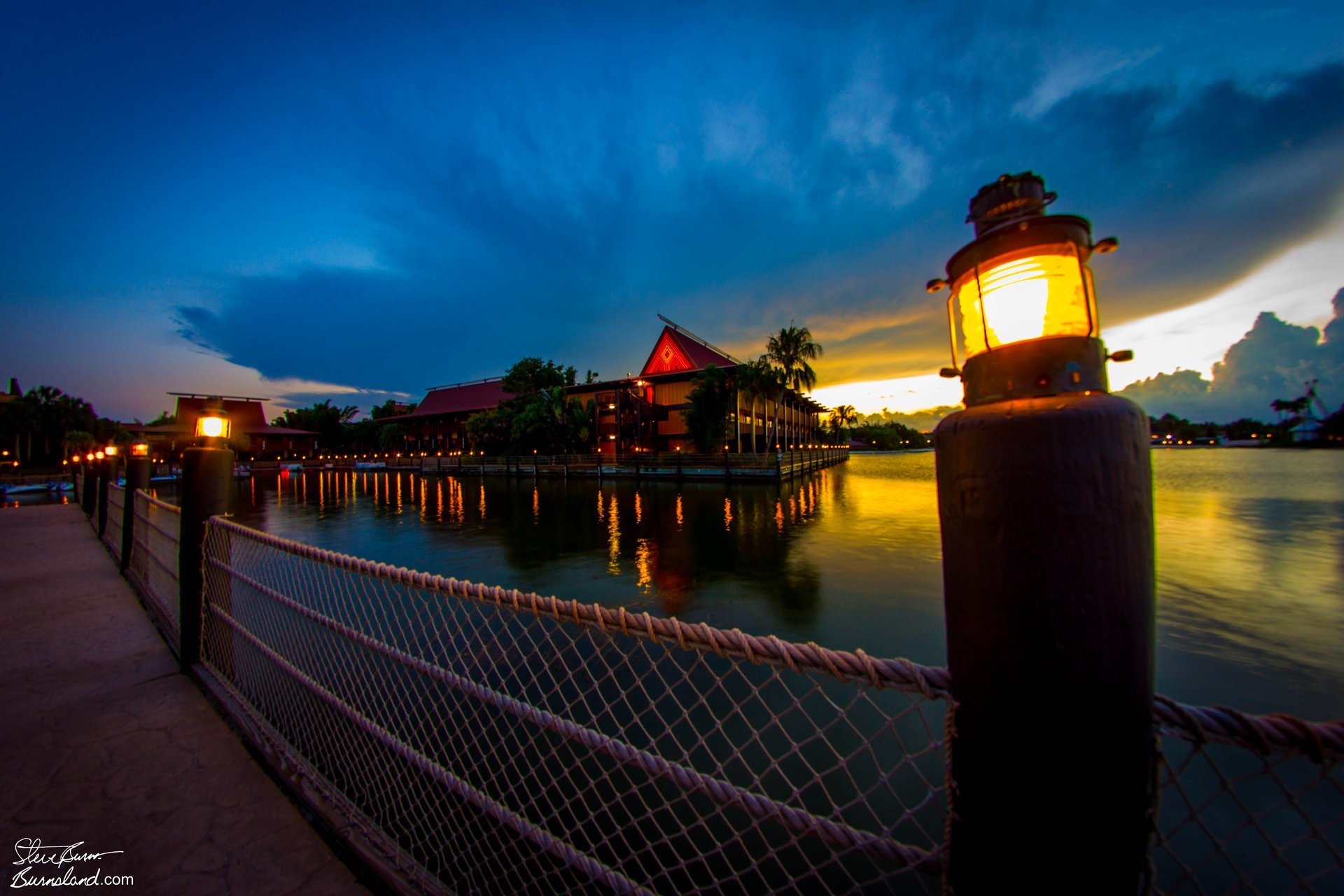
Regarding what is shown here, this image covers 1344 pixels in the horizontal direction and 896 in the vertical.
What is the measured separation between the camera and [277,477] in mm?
39125

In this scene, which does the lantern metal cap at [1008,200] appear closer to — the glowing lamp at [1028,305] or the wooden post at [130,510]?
the glowing lamp at [1028,305]

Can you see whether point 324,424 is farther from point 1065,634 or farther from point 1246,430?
point 1246,430

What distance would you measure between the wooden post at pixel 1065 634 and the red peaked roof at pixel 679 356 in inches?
1412

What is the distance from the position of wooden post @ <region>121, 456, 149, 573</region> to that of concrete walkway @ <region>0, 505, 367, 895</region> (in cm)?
230

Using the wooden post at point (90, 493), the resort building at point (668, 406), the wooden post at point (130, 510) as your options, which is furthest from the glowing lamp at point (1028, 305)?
the resort building at point (668, 406)

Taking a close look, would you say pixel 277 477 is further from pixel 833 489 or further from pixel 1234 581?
pixel 1234 581

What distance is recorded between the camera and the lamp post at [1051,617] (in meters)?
1.11

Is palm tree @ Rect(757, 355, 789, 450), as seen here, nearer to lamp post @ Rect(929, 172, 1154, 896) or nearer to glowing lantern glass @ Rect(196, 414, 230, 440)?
glowing lantern glass @ Rect(196, 414, 230, 440)

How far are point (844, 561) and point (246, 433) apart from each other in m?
63.1

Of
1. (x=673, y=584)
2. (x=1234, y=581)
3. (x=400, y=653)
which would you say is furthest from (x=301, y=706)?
(x=1234, y=581)

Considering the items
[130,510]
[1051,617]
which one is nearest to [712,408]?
[130,510]

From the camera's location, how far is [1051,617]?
1.12 metres

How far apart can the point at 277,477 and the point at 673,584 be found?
142 ft

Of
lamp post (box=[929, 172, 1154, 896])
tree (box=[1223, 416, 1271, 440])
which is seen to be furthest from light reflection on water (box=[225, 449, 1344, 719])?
tree (box=[1223, 416, 1271, 440])
